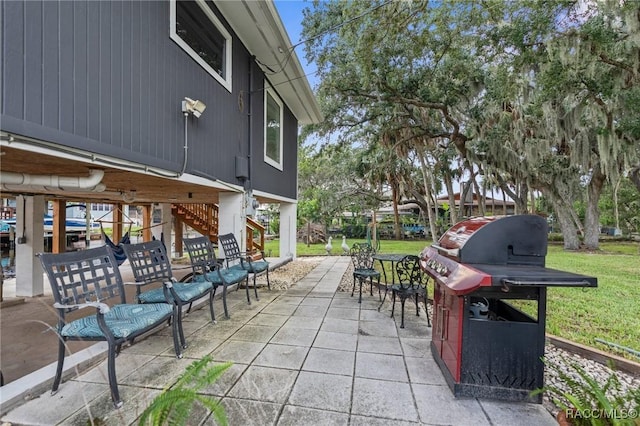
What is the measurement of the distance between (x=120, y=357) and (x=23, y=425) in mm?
896

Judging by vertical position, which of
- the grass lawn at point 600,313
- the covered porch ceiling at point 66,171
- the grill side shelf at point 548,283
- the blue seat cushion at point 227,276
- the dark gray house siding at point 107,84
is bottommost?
the grass lawn at point 600,313

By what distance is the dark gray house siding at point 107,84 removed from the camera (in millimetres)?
1956

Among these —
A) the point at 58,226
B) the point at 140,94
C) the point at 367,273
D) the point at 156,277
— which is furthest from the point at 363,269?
the point at 58,226

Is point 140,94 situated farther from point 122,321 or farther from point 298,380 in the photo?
point 298,380

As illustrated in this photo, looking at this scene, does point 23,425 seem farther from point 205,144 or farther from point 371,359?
point 205,144

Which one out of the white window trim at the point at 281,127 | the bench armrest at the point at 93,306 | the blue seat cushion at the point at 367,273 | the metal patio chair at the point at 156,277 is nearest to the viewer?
the bench armrest at the point at 93,306

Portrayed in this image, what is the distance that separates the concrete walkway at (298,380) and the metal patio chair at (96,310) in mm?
193

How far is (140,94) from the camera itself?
2965 millimetres

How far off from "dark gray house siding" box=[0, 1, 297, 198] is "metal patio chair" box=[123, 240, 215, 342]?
918 mm

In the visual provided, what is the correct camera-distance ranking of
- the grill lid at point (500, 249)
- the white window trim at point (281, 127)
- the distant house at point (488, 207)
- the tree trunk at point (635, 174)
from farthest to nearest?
the distant house at point (488, 207) < the tree trunk at point (635, 174) < the white window trim at point (281, 127) < the grill lid at point (500, 249)

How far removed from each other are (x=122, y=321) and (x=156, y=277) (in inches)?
37.5

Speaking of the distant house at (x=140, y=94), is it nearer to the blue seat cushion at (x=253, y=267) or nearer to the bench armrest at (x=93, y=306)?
the blue seat cushion at (x=253, y=267)

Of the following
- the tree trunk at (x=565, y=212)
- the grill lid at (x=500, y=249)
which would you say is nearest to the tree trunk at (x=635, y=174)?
the tree trunk at (x=565, y=212)

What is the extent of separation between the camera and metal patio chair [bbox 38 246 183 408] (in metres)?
2.08
